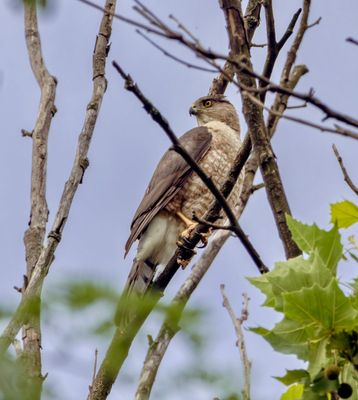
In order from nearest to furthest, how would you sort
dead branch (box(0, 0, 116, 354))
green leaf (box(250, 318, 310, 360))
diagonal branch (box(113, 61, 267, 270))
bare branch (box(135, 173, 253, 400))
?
bare branch (box(135, 173, 253, 400)) < green leaf (box(250, 318, 310, 360)) < diagonal branch (box(113, 61, 267, 270)) < dead branch (box(0, 0, 116, 354))

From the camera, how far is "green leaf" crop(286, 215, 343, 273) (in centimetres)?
220

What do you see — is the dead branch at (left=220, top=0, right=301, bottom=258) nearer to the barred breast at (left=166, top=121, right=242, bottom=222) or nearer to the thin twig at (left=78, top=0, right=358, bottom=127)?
the thin twig at (left=78, top=0, right=358, bottom=127)

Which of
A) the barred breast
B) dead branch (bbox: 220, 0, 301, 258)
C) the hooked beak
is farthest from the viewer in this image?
the hooked beak

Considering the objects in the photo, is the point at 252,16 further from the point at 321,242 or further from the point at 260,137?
the point at 321,242

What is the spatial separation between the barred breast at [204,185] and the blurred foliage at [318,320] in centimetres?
468

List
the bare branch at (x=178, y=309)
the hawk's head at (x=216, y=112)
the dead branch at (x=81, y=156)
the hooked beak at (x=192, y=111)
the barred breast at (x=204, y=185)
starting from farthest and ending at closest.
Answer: the hooked beak at (x=192, y=111) < the hawk's head at (x=216, y=112) < the barred breast at (x=204, y=185) < the dead branch at (x=81, y=156) < the bare branch at (x=178, y=309)

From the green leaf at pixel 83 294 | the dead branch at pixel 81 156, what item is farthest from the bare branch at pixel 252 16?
the green leaf at pixel 83 294

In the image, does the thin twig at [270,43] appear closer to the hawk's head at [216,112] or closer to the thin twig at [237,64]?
the thin twig at [237,64]

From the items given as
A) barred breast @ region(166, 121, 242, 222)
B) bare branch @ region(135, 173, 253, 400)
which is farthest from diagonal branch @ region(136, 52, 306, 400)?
barred breast @ region(166, 121, 242, 222)

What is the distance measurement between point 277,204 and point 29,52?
2517mm

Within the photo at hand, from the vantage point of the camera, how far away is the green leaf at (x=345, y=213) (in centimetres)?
253

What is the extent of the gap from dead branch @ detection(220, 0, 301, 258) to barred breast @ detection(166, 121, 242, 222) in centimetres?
352

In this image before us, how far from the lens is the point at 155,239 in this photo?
7016 mm

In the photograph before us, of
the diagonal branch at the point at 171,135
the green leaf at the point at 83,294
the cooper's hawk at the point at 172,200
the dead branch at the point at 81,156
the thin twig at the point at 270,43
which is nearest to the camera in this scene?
the green leaf at the point at 83,294
